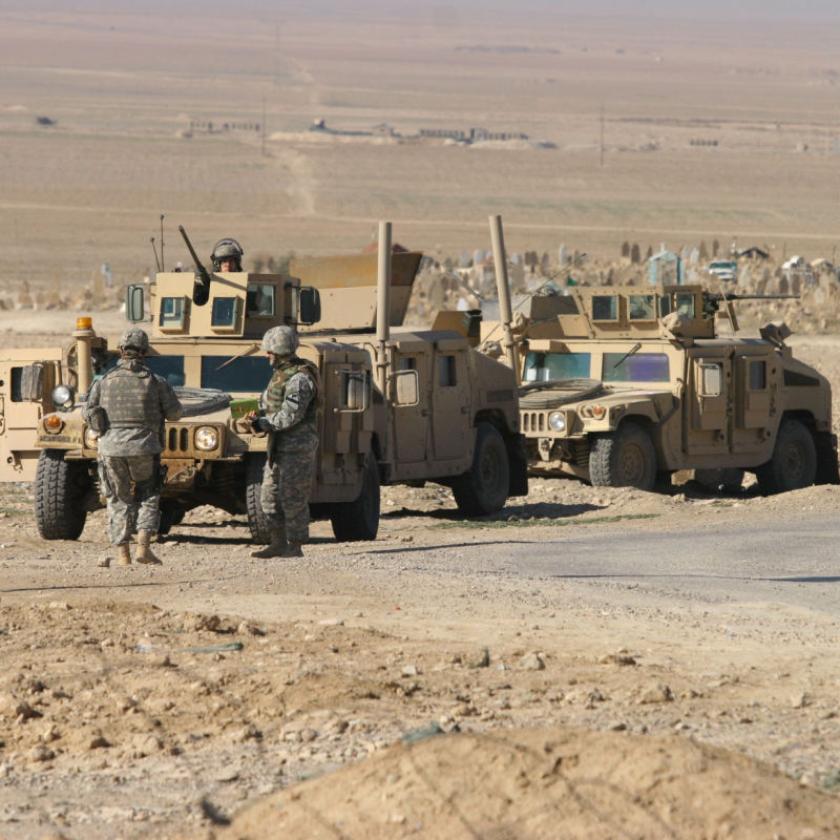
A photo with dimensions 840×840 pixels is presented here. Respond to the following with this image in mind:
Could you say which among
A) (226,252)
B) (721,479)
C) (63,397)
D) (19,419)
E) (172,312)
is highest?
(226,252)

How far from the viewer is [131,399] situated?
40.3ft

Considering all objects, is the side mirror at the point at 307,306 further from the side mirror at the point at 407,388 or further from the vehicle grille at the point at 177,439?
the vehicle grille at the point at 177,439

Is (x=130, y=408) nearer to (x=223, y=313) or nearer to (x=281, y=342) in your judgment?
(x=281, y=342)

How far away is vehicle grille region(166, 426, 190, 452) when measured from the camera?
44.6 feet

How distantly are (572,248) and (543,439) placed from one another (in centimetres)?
3903

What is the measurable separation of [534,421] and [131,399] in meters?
7.68

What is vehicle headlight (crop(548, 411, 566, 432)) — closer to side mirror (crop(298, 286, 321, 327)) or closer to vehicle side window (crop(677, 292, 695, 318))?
vehicle side window (crop(677, 292, 695, 318))

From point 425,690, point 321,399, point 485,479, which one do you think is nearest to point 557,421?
point 485,479

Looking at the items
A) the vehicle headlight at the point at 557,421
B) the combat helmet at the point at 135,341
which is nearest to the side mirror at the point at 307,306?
the combat helmet at the point at 135,341

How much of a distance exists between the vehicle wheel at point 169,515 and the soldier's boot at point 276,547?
182 centimetres

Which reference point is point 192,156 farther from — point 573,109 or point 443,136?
point 573,109

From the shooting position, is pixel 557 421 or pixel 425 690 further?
pixel 557 421

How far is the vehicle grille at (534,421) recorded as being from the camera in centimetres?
1947

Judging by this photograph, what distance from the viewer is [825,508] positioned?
56.7ft
